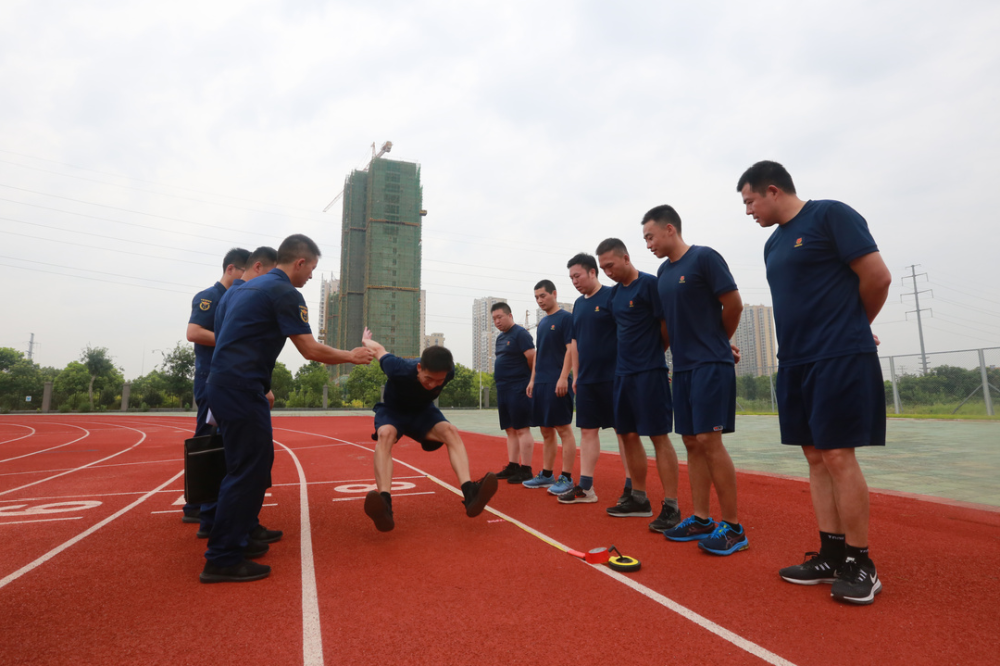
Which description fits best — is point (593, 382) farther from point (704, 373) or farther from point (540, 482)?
point (540, 482)

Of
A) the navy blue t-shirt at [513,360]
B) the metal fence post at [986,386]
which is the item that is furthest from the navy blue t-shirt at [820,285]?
the metal fence post at [986,386]

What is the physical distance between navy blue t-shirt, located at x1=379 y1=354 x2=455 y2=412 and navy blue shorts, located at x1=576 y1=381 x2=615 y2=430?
1.36 meters

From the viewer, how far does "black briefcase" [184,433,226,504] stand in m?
3.28

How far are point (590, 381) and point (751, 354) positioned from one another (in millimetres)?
60714

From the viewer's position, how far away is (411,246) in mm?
88812

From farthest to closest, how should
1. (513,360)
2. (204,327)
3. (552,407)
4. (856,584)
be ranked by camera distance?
(513,360), (552,407), (204,327), (856,584)

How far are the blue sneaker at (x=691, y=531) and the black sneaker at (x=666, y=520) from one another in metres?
0.13

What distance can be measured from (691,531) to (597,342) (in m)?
1.81

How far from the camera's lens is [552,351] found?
5555 mm

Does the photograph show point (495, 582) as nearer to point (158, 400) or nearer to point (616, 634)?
point (616, 634)

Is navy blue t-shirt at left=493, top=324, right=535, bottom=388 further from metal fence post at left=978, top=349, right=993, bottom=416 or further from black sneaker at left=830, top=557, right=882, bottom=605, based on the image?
metal fence post at left=978, top=349, right=993, bottom=416

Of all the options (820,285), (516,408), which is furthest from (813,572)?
(516,408)

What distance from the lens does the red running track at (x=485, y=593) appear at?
1939 millimetres

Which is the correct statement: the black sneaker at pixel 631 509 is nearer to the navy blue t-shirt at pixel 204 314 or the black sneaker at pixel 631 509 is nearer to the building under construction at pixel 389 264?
the navy blue t-shirt at pixel 204 314
